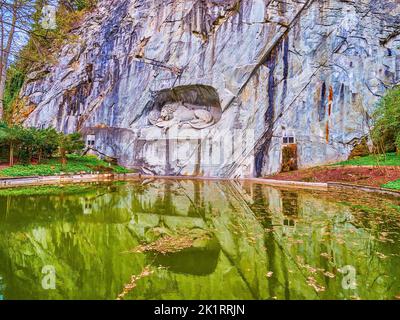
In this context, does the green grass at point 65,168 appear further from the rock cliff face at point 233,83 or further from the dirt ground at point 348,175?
the dirt ground at point 348,175

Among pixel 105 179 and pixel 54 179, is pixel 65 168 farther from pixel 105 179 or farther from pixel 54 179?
pixel 105 179

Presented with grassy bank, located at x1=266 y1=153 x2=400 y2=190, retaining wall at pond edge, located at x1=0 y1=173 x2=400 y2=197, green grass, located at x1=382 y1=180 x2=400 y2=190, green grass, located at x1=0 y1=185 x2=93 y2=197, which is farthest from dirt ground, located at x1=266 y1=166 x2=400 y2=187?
green grass, located at x1=0 y1=185 x2=93 y2=197

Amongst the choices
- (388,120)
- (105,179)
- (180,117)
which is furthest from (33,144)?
(388,120)

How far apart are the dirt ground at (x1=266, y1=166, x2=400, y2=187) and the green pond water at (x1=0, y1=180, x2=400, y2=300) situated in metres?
5.24

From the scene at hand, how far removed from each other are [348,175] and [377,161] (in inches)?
58.7

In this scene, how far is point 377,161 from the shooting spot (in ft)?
45.8

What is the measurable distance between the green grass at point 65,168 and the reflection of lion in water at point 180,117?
4645 mm

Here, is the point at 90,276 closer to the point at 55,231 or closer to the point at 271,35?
the point at 55,231

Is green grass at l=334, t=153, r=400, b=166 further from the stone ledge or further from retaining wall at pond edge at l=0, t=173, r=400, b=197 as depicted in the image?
retaining wall at pond edge at l=0, t=173, r=400, b=197

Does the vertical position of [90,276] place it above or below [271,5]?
below
